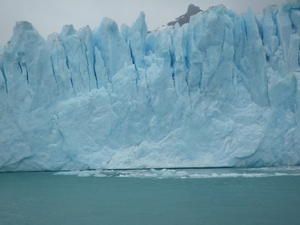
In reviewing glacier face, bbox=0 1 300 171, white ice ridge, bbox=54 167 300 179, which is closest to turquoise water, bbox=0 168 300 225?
white ice ridge, bbox=54 167 300 179

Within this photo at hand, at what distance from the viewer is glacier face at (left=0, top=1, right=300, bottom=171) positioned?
1241 centimetres

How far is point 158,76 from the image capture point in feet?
42.3

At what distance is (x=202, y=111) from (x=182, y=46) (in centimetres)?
243

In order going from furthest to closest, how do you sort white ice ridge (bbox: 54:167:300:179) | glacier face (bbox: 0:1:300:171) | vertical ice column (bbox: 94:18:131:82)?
vertical ice column (bbox: 94:18:131:82)
glacier face (bbox: 0:1:300:171)
white ice ridge (bbox: 54:167:300:179)

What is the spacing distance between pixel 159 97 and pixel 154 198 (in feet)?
18.2

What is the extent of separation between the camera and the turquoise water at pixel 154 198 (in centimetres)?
636

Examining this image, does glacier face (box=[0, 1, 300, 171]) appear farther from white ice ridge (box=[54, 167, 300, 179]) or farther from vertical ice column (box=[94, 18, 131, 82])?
white ice ridge (box=[54, 167, 300, 179])

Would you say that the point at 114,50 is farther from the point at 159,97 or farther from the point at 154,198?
the point at 154,198

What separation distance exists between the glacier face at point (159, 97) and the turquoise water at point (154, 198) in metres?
1.25

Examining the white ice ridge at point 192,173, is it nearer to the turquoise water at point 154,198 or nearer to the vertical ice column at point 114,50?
the turquoise water at point 154,198

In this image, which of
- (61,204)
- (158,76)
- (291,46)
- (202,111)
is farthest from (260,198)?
(291,46)

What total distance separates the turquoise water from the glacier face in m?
1.25

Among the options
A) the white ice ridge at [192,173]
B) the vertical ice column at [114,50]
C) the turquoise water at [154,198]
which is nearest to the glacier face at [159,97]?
the vertical ice column at [114,50]

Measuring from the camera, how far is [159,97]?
12883mm
